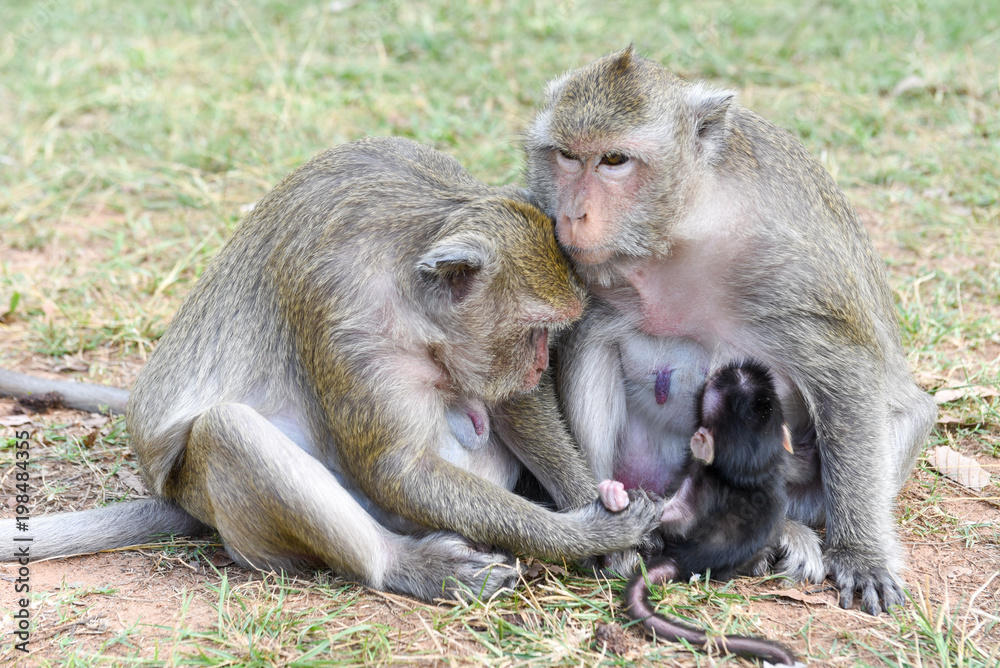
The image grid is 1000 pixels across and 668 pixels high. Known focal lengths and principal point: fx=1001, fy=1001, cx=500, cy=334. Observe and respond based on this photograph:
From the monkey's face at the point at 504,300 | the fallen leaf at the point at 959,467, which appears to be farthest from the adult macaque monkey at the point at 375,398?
the fallen leaf at the point at 959,467

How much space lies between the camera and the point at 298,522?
3.50 m

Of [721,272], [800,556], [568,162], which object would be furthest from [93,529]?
[800,556]

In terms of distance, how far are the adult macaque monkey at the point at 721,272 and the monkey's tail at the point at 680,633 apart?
1.92ft

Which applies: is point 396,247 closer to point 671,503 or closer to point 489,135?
point 671,503

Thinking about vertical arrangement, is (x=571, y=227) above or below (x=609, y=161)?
below

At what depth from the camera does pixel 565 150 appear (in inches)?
143

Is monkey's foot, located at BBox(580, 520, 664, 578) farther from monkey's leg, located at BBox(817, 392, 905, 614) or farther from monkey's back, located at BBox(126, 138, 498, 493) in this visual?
monkey's back, located at BBox(126, 138, 498, 493)

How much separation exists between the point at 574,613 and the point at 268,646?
102cm

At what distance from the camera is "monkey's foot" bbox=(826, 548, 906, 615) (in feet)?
11.6

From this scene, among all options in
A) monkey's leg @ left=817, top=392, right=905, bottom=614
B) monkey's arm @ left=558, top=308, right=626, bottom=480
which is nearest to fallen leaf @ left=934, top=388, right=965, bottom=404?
monkey's leg @ left=817, top=392, right=905, bottom=614

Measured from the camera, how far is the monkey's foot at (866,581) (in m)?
3.54

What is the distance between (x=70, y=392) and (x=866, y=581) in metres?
3.67

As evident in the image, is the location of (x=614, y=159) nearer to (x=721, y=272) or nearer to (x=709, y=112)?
(x=709, y=112)

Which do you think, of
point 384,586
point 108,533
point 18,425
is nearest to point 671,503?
point 384,586
